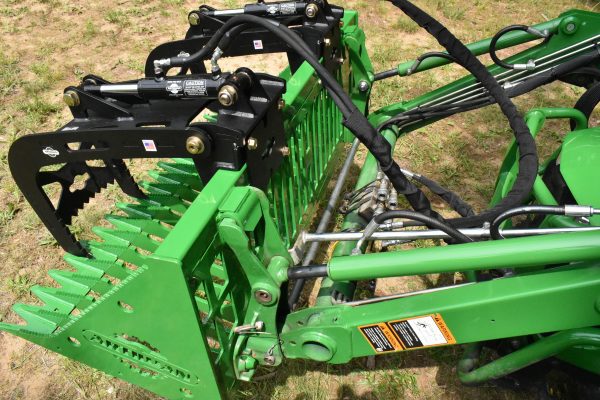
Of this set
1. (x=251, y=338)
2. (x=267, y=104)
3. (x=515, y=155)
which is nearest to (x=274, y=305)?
(x=251, y=338)

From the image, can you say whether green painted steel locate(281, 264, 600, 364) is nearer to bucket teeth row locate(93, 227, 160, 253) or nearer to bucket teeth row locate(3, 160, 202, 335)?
bucket teeth row locate(3, 160, 202, 335)

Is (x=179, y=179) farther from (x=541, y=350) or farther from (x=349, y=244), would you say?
(x=541, y=350)

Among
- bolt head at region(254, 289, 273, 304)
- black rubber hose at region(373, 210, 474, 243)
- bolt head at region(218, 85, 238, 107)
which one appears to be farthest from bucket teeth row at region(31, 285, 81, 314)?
black rubber hose at region(373, 210, 474, 243)

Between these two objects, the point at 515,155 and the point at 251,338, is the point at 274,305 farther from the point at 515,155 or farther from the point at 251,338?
the point at 515,155

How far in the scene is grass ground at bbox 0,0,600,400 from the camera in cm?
215

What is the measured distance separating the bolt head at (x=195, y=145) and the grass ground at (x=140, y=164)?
118 centimetres

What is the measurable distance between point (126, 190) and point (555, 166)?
1.96 m

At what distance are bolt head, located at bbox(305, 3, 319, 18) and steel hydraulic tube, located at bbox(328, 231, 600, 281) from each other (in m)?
1.21

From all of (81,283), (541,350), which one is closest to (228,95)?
(81,283)

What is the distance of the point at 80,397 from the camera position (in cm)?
214

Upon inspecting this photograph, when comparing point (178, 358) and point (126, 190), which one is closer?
point (178, 358)

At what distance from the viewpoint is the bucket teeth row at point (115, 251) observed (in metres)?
1.82

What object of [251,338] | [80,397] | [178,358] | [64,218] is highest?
[64,218]

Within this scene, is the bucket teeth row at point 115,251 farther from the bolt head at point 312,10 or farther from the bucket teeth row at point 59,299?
the bolt head at point 312,10
